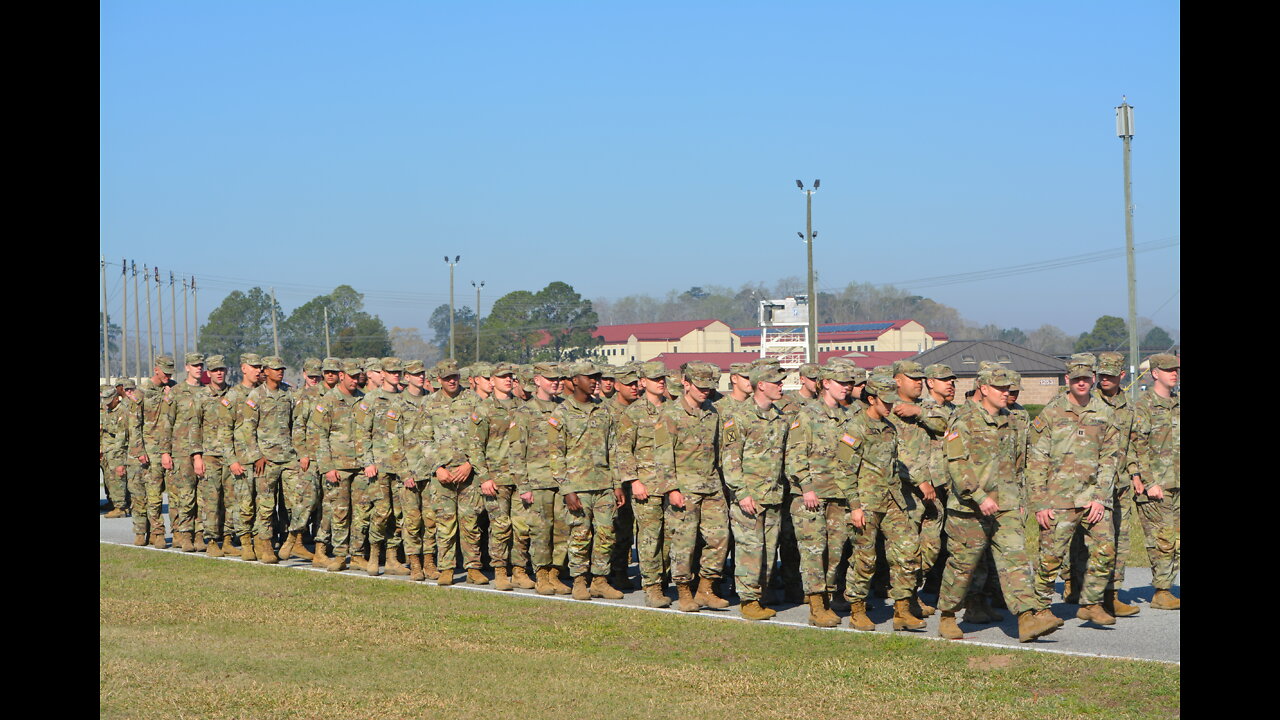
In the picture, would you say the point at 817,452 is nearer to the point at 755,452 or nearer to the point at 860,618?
the point at 755,452

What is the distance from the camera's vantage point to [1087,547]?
9.87m

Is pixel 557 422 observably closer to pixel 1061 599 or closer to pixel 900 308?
pixel 1061 599

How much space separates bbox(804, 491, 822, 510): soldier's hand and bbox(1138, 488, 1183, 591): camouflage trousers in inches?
125

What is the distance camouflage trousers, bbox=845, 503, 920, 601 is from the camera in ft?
31.8

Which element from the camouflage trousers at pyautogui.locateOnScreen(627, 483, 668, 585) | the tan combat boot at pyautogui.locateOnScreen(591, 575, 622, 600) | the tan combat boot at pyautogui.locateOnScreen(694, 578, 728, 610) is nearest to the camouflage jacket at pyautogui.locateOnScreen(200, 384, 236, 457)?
the tan combat boot at pyautogui.locateOnScreen(591, 575, 622, 600)

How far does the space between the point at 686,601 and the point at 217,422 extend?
6774 mm

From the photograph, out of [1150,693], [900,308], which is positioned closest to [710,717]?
[1150,693]

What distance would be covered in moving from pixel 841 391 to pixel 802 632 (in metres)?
2.05

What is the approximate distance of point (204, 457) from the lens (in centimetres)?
1438

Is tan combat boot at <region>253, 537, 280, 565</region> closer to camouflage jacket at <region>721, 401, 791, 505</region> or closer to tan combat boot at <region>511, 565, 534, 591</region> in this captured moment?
tan combat boot at <region>511, 565, 534, 591</region>

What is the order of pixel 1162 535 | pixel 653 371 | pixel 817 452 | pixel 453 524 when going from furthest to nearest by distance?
1. pixel 453 524
2. pixel 653 371
3. pixel 1162 535
4. pixel 817 452

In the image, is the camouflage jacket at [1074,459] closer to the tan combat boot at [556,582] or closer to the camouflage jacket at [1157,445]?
the camouflage jacket at [1157,445]

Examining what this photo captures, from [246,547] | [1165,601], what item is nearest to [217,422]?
[246,547]
